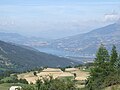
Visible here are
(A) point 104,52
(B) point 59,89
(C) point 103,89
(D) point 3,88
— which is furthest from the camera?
(D) point 3,88

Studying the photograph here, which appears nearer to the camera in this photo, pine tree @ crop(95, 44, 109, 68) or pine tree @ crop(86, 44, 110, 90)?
pine tree @ crop(86, 44, 110, 90)

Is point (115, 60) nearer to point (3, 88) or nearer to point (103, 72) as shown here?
point (103, 72)

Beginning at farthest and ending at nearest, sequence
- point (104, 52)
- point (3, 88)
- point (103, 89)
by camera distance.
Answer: point (3, 88) < point (104, 52) < point (103, 89)

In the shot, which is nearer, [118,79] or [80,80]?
[118,79]

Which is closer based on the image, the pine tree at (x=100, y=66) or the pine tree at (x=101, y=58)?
the pine tree at (x=100, y=66)

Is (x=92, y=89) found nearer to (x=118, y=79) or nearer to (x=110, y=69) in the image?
(x=118, y=79)

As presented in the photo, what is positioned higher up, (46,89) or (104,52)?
(104,52)

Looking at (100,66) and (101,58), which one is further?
(101,58)

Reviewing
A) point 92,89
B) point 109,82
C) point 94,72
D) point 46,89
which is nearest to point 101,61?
point 94,72

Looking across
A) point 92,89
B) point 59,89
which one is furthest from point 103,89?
point 59,89

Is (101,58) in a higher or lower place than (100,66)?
higher
